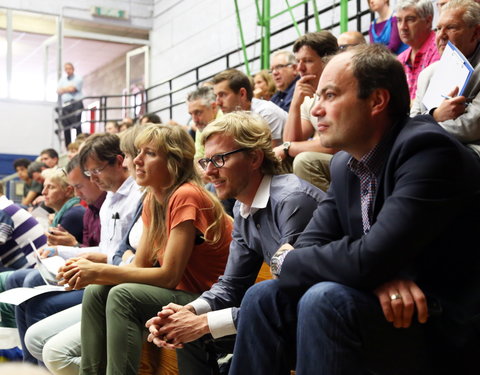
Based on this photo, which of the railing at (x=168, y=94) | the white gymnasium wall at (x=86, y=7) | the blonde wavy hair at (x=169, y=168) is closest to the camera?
the blonde wavy hair at (x=169, y=168)

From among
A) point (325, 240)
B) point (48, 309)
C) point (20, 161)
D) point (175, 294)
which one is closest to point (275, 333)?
point (325, 240)

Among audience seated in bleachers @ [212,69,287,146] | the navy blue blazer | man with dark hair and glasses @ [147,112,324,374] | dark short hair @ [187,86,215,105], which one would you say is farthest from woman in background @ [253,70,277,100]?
the navy blue blazer

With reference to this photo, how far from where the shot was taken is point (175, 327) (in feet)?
6.47

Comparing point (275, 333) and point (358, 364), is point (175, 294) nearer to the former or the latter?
point (275, 333)

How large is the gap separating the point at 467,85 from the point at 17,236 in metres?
2.75

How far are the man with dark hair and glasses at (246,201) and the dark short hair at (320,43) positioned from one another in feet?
4.05

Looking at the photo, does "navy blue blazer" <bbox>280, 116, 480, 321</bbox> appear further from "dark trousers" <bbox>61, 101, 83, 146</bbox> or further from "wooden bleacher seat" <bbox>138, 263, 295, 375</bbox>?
"dark trousers" <bbox>61, 101, 83, 146</bbox>

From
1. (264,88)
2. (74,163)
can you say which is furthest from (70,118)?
(74,163)

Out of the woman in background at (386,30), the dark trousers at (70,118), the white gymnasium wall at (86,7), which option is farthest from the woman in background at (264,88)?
the white gymnasium wall at (86,7)

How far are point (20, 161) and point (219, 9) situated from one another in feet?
11.6

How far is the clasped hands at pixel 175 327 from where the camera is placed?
1.96 meters

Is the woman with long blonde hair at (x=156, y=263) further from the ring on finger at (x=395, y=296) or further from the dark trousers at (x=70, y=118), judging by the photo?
the dark trousers at (x=70, y=118)

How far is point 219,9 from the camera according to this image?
9.38 meters

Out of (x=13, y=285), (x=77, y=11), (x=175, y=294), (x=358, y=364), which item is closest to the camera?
(x=358, y=364)
